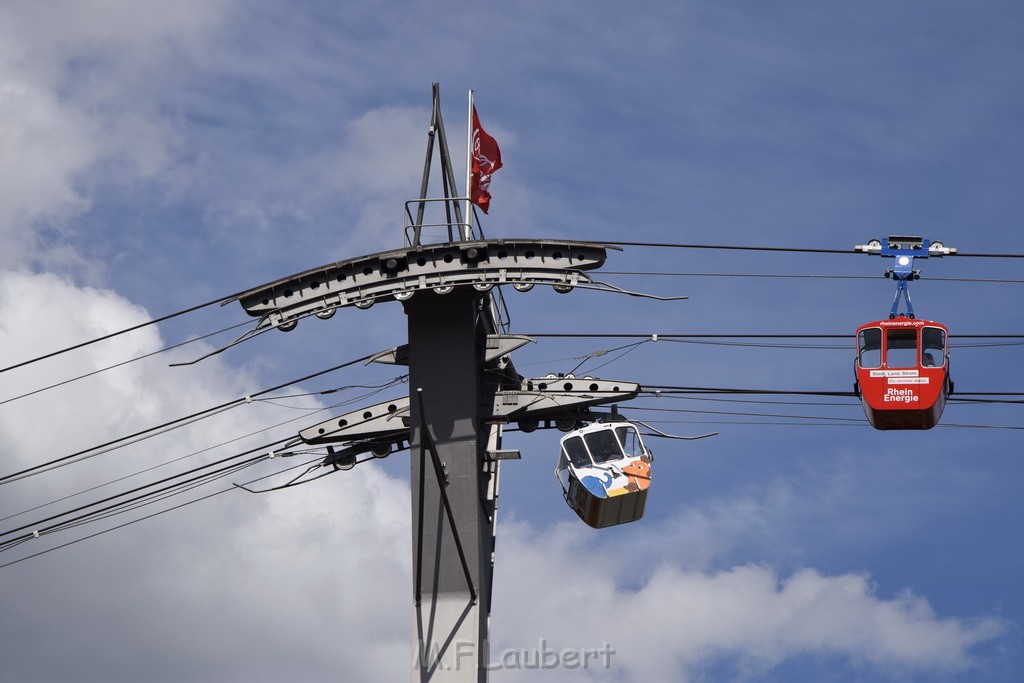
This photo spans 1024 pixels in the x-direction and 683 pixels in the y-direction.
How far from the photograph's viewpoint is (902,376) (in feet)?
112

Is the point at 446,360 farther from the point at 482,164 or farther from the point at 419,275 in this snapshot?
the point at 482,164

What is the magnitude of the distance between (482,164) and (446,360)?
6.97 meters

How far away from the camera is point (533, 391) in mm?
34906

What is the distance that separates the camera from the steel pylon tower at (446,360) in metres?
32.0

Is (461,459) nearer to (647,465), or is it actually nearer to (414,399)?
(414,399)

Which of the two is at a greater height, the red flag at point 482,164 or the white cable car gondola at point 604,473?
the red flag at point 482,164

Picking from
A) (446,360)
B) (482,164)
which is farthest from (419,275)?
(482,164)

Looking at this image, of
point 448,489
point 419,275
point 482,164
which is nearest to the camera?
point 419,275

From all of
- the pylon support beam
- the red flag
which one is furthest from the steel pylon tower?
the red flag

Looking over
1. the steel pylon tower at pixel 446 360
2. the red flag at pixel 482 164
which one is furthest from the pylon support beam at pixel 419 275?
the red flag at pixel 482 164

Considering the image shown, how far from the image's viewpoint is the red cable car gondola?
34.0 meters

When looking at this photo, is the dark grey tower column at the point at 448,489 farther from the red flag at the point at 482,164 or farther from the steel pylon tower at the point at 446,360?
the red flag at the point at 482,164

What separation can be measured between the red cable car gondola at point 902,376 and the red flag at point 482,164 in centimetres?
855

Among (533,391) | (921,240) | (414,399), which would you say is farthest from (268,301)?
(921,240)
